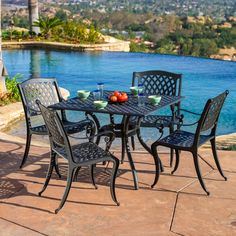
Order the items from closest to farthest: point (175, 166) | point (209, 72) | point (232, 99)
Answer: point (175, 166)
point (232, 99)
point (209, 72)

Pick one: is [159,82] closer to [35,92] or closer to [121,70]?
[35,92]

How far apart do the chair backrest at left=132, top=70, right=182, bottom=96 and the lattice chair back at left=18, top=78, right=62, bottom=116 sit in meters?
0.96

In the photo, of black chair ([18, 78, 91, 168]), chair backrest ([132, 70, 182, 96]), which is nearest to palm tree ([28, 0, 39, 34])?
chair backrest ([132, 70, 182, 96])

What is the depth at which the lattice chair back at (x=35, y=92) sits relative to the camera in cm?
494

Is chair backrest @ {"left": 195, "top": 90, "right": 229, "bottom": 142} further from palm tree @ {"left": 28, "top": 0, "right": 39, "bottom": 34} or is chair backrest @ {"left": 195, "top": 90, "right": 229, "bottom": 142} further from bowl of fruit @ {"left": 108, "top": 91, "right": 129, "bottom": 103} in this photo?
palm tree @ {"left": 28, "top": 0, "right": 39, "bottom": 34}

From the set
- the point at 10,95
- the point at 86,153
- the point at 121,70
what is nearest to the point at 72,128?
the point at 86,153

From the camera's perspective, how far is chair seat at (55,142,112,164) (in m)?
3.92

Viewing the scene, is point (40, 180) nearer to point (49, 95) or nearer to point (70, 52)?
point (49, 95)

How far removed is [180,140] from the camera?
4.35 meters

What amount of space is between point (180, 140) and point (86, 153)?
87cm

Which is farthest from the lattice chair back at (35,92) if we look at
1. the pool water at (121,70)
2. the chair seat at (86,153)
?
the pool water at (121,70)

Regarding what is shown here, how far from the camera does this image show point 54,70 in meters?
14.6

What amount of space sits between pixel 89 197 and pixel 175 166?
1039 mm

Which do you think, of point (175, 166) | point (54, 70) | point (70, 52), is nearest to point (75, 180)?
point (175, 166)
